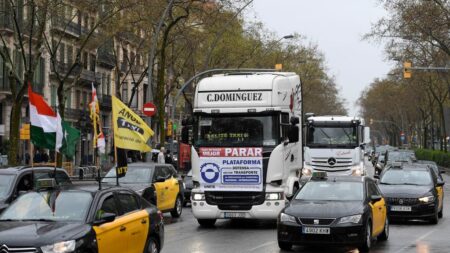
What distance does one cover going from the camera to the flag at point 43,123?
13242 millimetres

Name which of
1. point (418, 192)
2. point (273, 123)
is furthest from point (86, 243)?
point (418, 192)

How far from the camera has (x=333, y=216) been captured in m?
13.2

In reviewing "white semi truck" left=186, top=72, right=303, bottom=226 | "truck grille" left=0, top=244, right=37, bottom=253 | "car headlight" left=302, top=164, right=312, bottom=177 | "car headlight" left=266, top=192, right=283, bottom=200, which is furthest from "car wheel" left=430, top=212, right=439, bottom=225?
"truck grille" left=0, top=244, right=37, bottom=253

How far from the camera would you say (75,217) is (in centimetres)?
974

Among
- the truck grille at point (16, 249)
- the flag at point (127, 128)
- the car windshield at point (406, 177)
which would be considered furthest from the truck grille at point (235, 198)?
the truck grille at point (16, 249)

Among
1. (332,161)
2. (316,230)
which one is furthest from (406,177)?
(316,230)

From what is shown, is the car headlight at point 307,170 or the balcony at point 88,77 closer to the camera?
the car headlight at point 307,170

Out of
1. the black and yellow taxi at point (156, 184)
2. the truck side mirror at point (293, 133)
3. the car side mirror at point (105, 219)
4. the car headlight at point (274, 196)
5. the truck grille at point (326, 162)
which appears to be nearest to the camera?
the car side mirror at point (105, 219)

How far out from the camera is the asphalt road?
1411 centimetres

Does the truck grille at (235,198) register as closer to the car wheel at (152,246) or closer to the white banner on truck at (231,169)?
the white banner on truck at (231,169)

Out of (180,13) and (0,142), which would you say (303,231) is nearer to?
(180,13)

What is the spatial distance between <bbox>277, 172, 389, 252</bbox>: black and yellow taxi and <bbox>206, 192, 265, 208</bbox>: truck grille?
266 cm

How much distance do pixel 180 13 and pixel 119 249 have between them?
104 ft

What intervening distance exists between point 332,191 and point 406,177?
6521 mm
